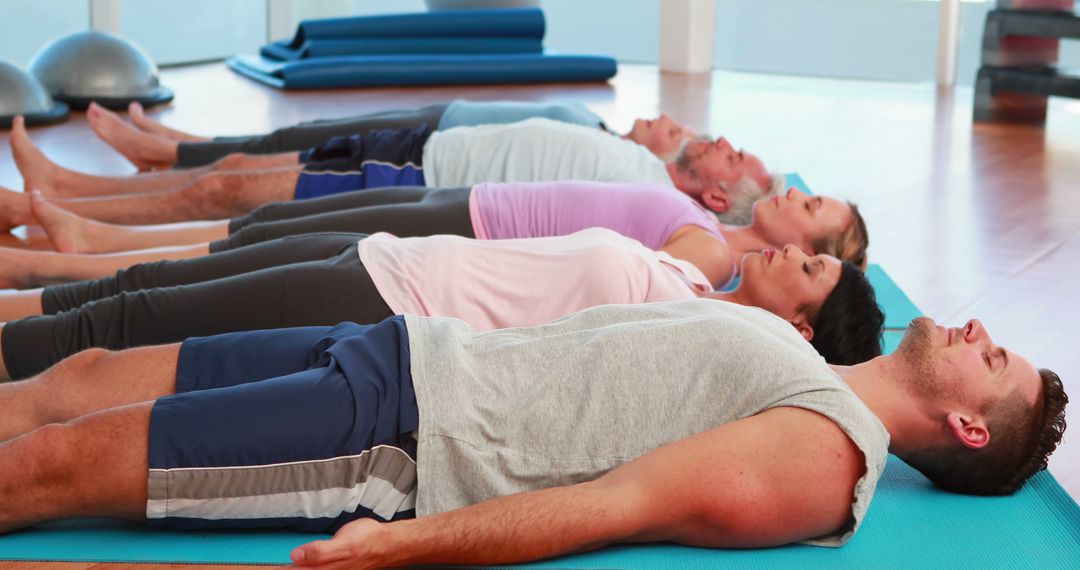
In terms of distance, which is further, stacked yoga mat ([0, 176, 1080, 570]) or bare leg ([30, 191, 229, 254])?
bare leg ([30, 191, 229, 254])

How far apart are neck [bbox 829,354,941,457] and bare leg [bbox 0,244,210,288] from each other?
5.42 ft

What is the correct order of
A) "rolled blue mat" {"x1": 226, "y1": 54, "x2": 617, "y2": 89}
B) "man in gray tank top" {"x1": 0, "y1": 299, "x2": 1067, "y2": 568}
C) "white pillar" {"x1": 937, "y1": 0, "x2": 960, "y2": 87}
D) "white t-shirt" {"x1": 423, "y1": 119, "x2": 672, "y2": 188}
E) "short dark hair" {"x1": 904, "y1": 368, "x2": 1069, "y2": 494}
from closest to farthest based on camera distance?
"man in gray tank top" {"x1": 0, "y1": 299, "x2": 1067, "y2": 568} < "short dark hair" {"x1": 904, "y1": 368, "x2": 1069, "y2": 494} < "white t-shirt" {"x1": 423, "y1": 119, "x2": 672, "y2": 188} < "rolled blue mat" {"x1": 226, "y1": 54, "x2": 617, "y2": 89} < "white pillar" {"x1": 937, "y1": 0, "x2": 960, "y2": 87}

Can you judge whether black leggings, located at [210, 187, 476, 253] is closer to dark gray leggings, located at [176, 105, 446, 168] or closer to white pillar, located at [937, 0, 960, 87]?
dark gray leggings, located at [176, 105, 446, 168]

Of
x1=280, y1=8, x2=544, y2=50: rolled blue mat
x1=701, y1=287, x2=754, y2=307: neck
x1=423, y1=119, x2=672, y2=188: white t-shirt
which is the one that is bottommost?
x1=701, y1=287, x2=754, y2=307: neck

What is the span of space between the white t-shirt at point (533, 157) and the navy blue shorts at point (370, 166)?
0.06 metres

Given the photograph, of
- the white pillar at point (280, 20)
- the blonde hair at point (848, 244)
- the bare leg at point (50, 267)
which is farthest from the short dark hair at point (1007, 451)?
the white pillar at point (280, 20)

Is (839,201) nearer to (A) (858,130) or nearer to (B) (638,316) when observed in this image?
(B) (638,316)

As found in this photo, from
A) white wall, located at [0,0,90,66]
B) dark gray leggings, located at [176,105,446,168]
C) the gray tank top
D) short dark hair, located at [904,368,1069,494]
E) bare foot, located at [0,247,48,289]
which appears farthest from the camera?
white wall, located at [0,0,90,66]

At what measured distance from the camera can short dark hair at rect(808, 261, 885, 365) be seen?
93.7 inches

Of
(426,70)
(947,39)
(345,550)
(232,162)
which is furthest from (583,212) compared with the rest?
(947,39)

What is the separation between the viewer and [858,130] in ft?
21.3

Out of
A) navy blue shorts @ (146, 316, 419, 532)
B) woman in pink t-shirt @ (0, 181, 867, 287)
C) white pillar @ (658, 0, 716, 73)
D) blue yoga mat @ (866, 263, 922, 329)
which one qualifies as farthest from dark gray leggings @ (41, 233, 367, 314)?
white pillar @ (658, 0, 716, 73)

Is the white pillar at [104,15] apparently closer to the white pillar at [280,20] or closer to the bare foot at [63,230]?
the white pillar at [280,20]

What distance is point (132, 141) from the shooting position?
455 centimetres
